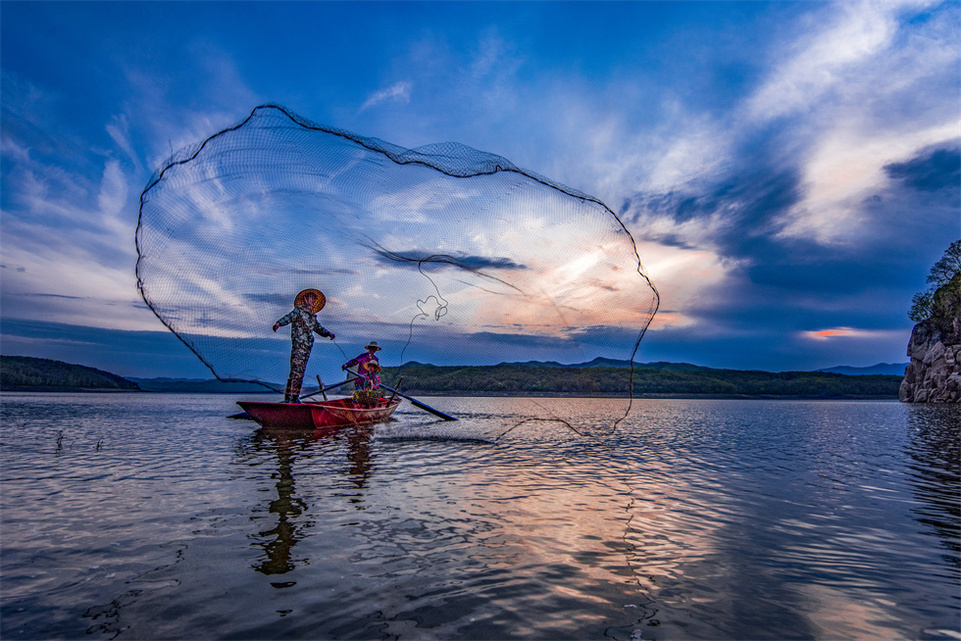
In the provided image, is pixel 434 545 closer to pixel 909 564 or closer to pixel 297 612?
pixel 297 612

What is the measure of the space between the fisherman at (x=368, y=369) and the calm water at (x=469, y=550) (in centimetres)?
967

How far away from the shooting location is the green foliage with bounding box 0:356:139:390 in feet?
370

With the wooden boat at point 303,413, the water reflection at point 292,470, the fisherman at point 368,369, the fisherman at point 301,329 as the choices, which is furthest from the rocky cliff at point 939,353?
the fisherman at point 301,329

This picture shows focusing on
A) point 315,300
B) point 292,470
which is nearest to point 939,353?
point 315,300

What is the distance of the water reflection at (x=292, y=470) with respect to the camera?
635cm

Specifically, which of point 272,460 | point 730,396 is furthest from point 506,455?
point 730,396

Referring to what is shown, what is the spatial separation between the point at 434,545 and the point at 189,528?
3.82 m

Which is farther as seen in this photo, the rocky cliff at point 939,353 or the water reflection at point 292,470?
the rocky cliff at point 939,353

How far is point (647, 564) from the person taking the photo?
6.27 m

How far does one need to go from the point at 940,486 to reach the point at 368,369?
20966 mm

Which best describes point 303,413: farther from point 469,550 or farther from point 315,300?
point 469,550

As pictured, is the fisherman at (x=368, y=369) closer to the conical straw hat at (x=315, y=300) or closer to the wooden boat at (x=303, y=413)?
the wooden boat at (x=303, y=413)

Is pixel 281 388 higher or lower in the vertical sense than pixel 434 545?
higher

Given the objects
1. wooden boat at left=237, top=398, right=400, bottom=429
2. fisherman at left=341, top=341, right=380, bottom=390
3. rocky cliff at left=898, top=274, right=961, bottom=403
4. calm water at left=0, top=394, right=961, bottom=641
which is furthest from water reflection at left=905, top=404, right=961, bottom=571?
rocky cliff at left=898, top=274, right=961, bottom=403
